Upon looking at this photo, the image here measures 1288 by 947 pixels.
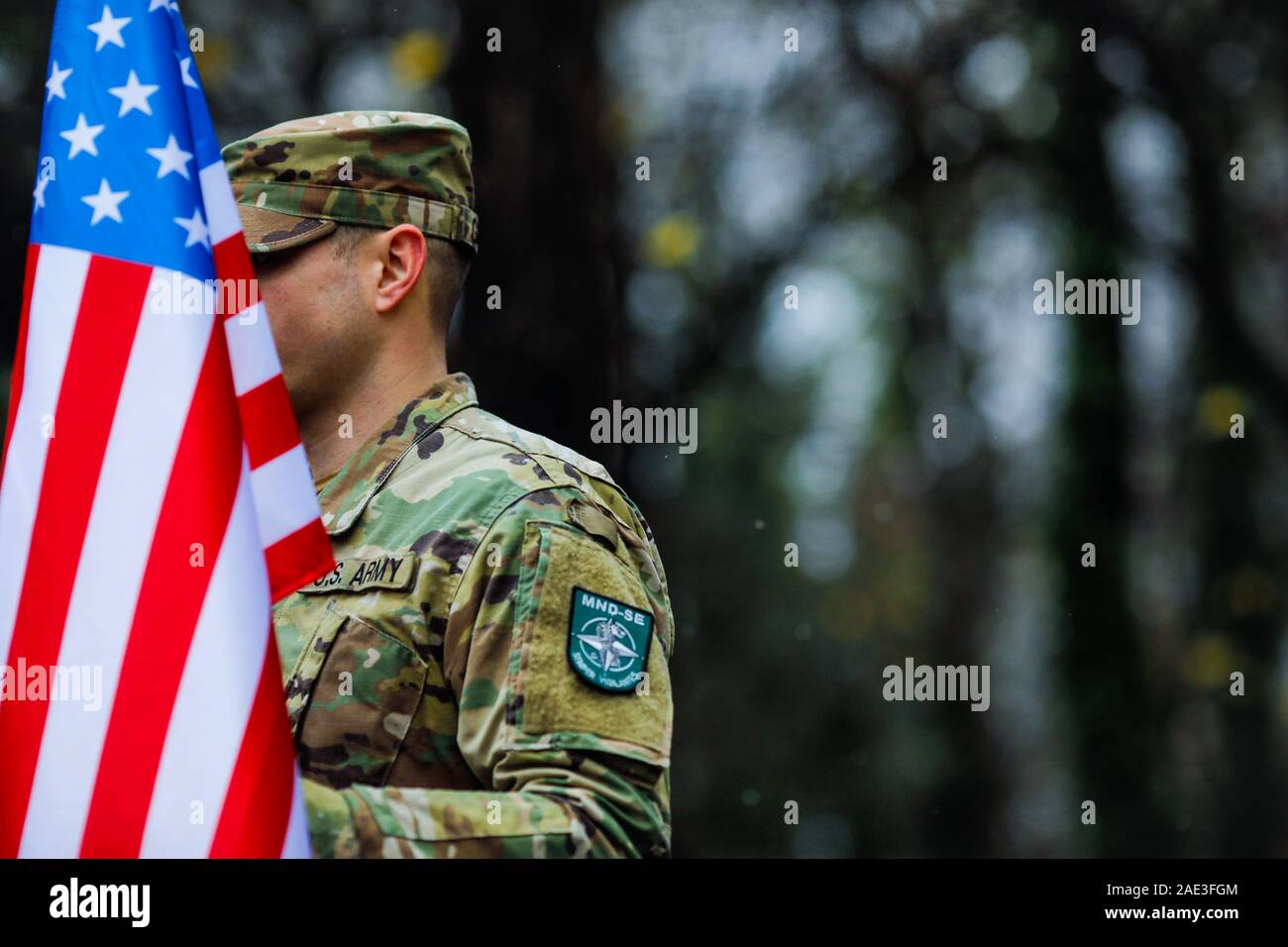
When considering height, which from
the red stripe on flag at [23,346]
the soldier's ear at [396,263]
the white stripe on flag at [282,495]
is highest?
the soldier's ear at [396,263]

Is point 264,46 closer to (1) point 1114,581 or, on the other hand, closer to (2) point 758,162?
(2) point 758,162

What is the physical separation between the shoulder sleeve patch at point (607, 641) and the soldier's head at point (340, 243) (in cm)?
75

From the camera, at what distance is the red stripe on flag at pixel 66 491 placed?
225cm

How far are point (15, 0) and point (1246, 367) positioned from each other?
694 cm

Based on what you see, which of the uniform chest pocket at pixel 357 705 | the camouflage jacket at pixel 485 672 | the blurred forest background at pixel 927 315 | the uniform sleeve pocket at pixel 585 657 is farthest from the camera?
the blurred forest background at pixel 927 315

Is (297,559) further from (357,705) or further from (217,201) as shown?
(217,201)

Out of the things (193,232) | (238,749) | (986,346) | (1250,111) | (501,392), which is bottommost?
(238,749)

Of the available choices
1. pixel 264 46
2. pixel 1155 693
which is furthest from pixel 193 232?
pixel 1155 693

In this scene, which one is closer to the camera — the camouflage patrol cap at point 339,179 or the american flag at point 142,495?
the american flag at point 142,495

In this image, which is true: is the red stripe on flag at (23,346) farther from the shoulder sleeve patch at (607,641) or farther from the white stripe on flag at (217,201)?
the shoulder sleeve patch at (607,641)

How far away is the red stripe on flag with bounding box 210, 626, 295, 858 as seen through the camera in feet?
7.13

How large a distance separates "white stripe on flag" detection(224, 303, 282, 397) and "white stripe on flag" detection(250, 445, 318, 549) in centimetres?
13

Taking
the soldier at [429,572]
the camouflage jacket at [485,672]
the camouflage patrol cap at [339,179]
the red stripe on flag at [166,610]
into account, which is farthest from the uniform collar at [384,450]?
the red stripe on flag at [166,610]

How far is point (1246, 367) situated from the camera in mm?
9359
